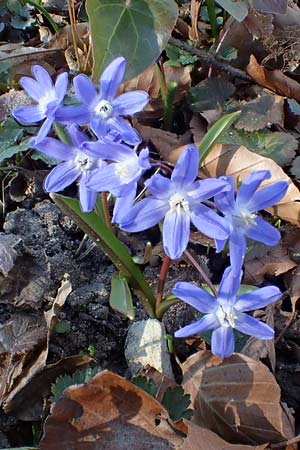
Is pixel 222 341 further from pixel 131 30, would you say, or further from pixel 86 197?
pixel 131 30

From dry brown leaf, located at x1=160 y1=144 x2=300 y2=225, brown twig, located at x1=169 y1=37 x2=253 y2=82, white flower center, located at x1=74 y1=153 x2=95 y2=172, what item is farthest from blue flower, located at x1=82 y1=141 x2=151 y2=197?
brown twig, located at x1=169 y1=37 x2=253 y2=82

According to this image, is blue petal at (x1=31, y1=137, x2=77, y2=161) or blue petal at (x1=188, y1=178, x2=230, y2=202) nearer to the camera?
blue petal at (x1=188, y1=178, x2=230, y2=202)

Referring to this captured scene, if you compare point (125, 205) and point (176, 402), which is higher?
point (125, 205)

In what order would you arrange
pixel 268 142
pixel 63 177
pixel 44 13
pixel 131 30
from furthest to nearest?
1. pixel 44 13
2. pixel 268 142
3. pixel 131 30
4. pixel 63 177

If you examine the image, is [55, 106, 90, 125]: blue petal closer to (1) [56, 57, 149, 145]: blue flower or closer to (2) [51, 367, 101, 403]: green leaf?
(1) [56, 57, 149, 145]: blue flower

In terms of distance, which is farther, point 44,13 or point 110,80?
point 44,13

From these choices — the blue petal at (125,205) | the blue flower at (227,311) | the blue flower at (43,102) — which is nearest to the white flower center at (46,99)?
the blue flower at (43,102)

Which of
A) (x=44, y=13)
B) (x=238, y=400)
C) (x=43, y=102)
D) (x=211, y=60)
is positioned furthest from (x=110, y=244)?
(x=44, y=13)

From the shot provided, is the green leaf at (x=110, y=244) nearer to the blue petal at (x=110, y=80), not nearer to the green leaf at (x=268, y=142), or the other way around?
the blue petal at (x=110, y=80)
